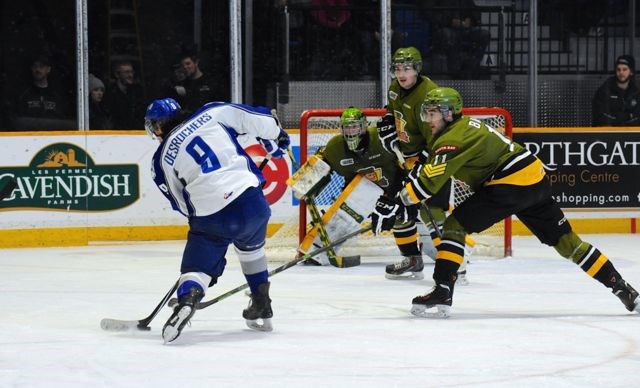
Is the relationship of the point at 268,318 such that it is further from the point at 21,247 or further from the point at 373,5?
the point at 373,5

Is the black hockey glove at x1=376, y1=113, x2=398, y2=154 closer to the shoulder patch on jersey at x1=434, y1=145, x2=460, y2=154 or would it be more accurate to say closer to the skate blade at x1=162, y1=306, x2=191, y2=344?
the shoulder patch on jersey at x1=434, y1=145, x2=460, y2=154

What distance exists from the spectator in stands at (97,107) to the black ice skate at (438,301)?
12.7 ft

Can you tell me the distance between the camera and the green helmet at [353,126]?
7.17m

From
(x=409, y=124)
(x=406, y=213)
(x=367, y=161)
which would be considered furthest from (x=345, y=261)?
Answer: (x=406, y=213)

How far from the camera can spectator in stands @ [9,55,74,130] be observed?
859 centimetres

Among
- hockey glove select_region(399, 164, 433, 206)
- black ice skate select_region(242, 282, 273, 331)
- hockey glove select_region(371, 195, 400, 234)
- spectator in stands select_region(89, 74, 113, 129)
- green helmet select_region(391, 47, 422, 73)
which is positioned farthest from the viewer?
spectator in stands select_region(89, 74, 113, 129)

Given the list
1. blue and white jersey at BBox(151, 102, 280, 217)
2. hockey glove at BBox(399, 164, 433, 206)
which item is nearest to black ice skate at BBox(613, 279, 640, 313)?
hockey glove at BBox(399, 164, 433, 206)

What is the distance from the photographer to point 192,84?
900cm

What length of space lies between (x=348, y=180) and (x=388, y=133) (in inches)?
25.8

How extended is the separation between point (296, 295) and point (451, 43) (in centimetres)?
367

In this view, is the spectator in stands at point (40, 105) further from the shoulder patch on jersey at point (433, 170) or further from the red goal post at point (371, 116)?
the shoulder patch on jersey at point (433, 170)

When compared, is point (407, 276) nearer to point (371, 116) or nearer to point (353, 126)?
point (353, 126)

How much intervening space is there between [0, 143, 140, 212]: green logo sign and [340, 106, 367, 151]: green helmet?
190cm

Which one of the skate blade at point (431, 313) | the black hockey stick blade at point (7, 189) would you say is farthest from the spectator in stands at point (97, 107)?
the skate blade at point (431, 313)
